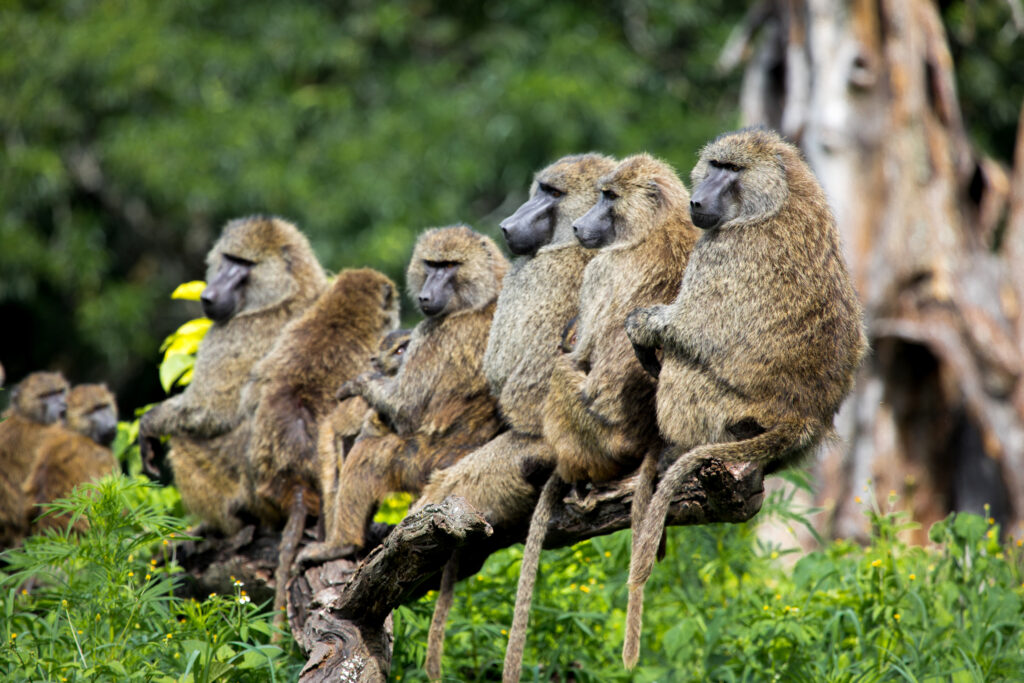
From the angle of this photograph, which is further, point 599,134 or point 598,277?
point 599,134

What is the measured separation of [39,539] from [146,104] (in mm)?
8405

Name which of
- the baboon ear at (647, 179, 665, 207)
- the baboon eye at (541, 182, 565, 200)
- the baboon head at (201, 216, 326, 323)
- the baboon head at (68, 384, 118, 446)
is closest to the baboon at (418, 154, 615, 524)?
the baboon eye at (541, 182, 565, 200)

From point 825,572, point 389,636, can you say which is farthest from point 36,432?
point 825,572

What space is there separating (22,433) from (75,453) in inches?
17.2

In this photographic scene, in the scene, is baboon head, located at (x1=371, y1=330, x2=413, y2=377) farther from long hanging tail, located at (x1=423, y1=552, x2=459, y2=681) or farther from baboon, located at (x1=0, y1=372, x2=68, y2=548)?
baboon, located at (x1=0, y1=372, x2=68, y2=548)

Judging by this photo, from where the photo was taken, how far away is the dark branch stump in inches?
128

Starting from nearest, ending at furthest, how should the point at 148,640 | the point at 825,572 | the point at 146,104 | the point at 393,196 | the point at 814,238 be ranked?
the point at 814,238
the point at 148,640
the point at 825,572
the point at 393,196
the point at 146,104

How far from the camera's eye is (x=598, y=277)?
364 centimetres

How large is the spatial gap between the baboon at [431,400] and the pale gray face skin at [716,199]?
113 cm

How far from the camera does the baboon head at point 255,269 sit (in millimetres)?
5285

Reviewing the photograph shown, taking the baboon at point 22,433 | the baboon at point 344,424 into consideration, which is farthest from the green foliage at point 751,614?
the baboon at point 22,433

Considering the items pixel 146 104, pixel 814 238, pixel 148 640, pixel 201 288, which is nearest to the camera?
pixel 814 238

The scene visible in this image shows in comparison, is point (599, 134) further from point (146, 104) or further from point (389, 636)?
point (389, 636)

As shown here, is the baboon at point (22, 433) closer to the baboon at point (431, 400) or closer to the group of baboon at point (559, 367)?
the group of baboon at point (559, 367)
